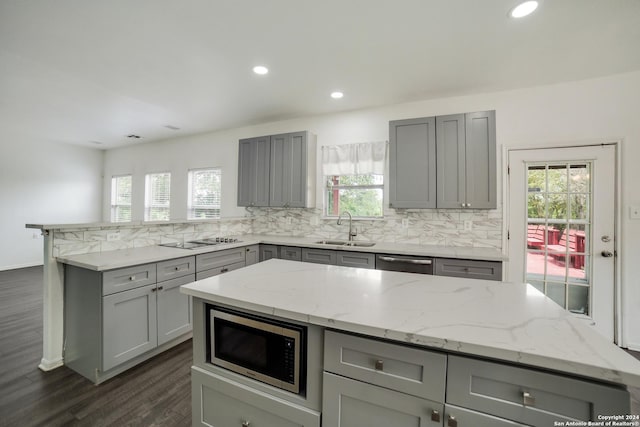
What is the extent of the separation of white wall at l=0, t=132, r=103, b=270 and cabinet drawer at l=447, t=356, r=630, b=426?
26.5ft

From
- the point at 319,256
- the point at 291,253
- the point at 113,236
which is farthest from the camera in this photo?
the point at 291,253

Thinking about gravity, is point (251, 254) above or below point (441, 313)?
below

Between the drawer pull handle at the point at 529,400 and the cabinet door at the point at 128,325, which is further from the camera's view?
the cabinet door at the point at 128,325

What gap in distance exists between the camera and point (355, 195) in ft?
12.2

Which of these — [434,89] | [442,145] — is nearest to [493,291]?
[442,145]

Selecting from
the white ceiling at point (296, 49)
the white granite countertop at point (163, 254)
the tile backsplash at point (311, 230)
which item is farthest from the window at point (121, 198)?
the white granite countertop at point (163, 254)

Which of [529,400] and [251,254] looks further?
[251,254]

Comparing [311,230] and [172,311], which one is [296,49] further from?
[172,311]

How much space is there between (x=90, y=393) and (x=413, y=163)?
3.55 metres

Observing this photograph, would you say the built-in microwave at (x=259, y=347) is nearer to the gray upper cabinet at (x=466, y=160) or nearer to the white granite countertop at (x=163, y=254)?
the white granite countertop at (x=163, y=254)

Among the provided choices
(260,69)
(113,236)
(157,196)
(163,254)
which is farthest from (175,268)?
(157,196)

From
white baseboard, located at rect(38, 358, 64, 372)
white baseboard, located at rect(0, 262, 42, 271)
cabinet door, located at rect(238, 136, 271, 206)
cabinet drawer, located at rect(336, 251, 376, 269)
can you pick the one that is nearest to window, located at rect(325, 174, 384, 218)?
cabinet drawer, located at rect(336, 251, 376, 269)

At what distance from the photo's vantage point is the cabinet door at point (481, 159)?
270 cm

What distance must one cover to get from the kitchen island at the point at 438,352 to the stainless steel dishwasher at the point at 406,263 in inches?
50.5
